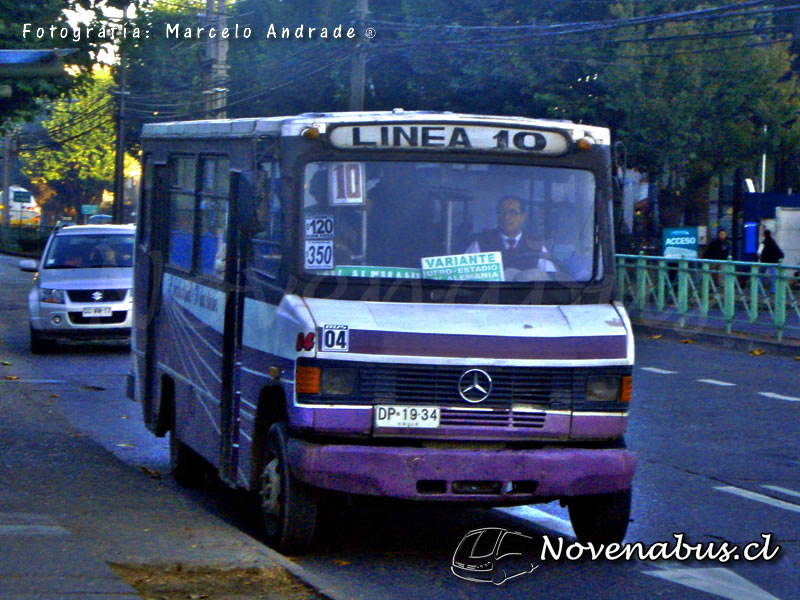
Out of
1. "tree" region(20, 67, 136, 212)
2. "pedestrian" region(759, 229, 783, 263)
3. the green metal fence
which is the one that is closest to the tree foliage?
"pedestrian" region(759, 229, 783, 263)

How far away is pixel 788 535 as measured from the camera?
25.2 ft

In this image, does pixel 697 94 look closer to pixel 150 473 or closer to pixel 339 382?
pixel 150 473

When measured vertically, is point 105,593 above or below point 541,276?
below

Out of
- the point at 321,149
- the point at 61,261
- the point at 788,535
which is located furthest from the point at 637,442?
the point at 61,261

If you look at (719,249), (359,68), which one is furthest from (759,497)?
(359,68)

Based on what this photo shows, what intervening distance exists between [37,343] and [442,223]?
1311 centimetres

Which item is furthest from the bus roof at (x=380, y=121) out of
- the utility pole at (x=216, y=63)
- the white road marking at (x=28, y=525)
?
the utility pole at (x=216, y=63)

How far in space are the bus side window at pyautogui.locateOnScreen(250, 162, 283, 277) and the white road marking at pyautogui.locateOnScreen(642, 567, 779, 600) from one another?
254cm

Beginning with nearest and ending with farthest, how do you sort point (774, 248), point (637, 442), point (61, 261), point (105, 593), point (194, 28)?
point (105, 593) → point (637, 442) → point (61, 261) → point (774, 248) → point (194, 28)

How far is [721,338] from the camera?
803 inches

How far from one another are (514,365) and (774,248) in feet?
68.1

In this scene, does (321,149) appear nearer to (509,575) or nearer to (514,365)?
(514,365)

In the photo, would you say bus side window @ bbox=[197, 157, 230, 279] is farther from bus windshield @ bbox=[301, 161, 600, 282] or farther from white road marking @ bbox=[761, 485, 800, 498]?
white road marking @ bbox=[761, 485, 800, 498]

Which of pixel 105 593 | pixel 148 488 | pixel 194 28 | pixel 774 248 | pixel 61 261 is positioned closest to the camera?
pixel 105 593
